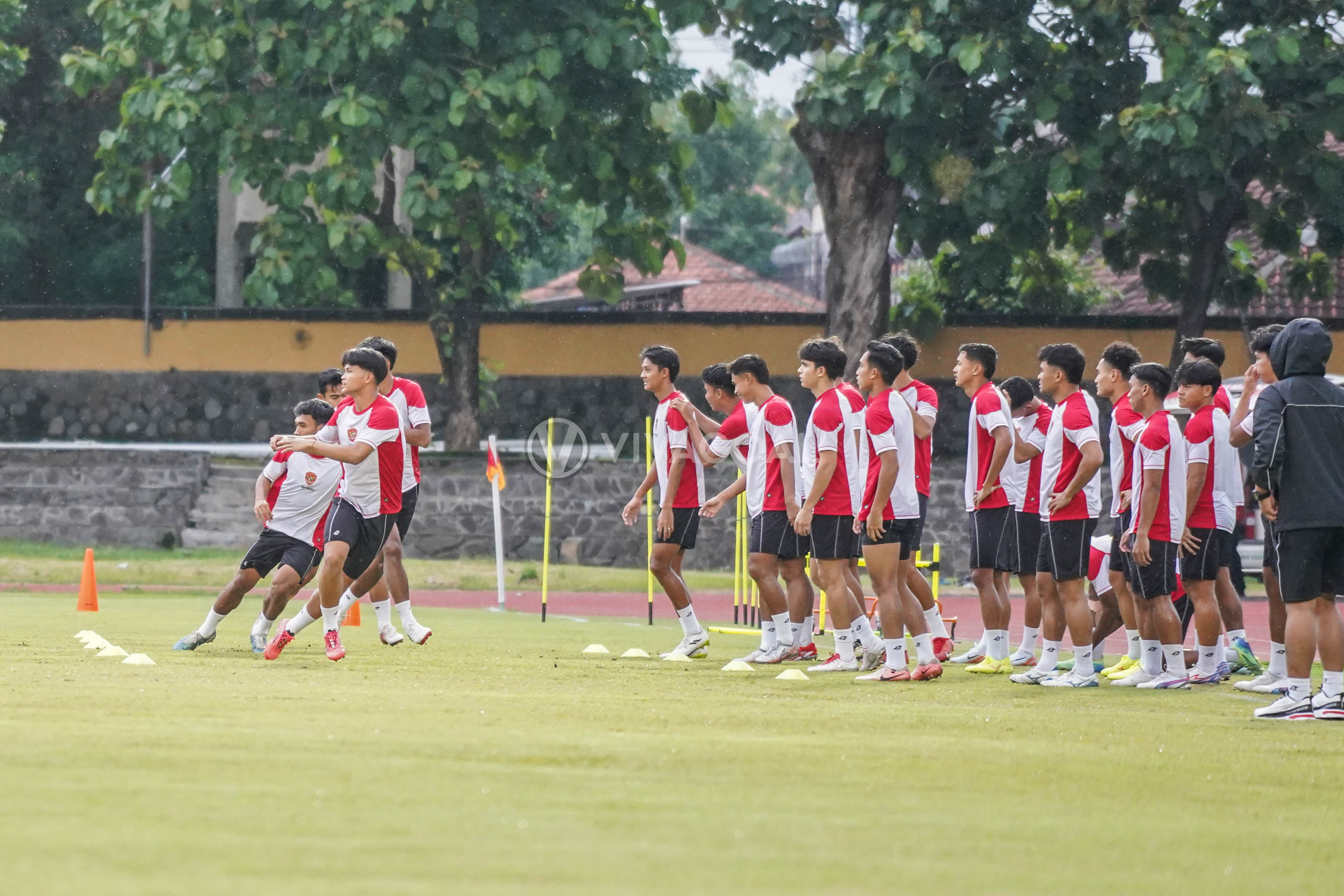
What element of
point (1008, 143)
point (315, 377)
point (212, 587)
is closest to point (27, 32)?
point (315, 377)

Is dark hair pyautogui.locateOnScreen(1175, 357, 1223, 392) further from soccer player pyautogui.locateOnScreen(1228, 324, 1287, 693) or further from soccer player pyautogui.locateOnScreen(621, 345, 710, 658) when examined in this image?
soccer player pyautogui.locateOnScreen(621, 345, 710, 658)

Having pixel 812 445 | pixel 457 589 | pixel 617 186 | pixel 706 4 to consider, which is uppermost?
pixel 706 4

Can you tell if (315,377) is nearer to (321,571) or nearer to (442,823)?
(321,571)

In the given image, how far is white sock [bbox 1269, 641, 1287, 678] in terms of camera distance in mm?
10984

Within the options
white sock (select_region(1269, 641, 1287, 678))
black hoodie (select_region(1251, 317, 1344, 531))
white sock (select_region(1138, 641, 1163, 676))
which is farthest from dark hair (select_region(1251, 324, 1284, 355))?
white sock (select_region(1138, 641, 1163, 676))

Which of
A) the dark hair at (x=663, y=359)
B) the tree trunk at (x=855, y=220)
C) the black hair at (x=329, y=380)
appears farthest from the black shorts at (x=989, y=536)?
the tree trunk at (x=855, y=220)

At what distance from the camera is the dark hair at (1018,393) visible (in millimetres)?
12617

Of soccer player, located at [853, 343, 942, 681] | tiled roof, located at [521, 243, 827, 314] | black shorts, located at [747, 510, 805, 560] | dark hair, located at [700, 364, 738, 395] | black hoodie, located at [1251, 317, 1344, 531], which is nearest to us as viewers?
black hoodie, located at [1251, 317, 1344, 531]

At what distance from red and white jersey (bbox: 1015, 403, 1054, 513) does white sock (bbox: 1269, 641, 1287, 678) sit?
64.8 inches

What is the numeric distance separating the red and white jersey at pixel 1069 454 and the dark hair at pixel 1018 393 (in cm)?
118

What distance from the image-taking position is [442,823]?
5504 mm

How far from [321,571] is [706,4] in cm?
1437

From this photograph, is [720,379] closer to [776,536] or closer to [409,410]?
[776,536]

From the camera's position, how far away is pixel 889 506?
10.5 meters
